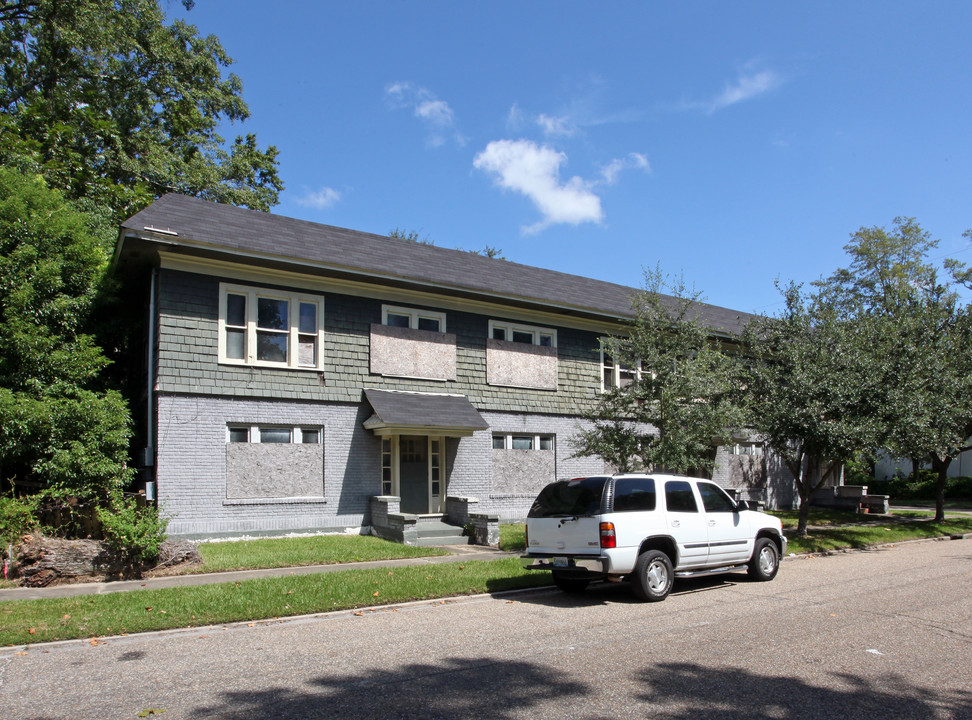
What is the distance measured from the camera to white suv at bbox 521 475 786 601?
32.3 ft

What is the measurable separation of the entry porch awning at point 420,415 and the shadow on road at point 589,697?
Result: 10.1 metres

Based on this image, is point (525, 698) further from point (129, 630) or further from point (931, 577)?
point (931, 577)

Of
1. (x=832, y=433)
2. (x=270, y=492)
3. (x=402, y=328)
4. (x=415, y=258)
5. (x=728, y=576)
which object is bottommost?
(x=728, y=576)

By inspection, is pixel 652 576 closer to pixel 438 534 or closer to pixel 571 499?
pixel 571 499

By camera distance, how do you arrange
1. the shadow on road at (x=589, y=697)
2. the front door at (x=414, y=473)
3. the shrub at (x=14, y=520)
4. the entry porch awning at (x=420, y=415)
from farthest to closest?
the front door at (x=414, y=473) → the entry porch awning at (x=420, y=415) → the shrub at (x=14, y=520) → the shadow on road at (x=589, y=697)

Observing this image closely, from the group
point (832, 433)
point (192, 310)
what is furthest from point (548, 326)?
point (192, 310)

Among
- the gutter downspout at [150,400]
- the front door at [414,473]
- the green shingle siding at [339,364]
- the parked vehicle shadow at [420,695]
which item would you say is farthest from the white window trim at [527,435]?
the parked vehicle shadow at [420,695]

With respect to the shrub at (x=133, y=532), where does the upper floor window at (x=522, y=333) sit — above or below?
above

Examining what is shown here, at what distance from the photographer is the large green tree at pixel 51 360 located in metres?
13.5

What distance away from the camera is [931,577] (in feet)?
40.5

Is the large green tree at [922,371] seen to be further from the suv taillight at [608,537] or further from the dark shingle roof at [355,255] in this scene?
the suv taillight at [608,537]

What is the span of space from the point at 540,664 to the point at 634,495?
3984 millimetres

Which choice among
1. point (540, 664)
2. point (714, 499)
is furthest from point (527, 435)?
point (540, 664)

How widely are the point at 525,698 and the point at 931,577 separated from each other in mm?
9715
